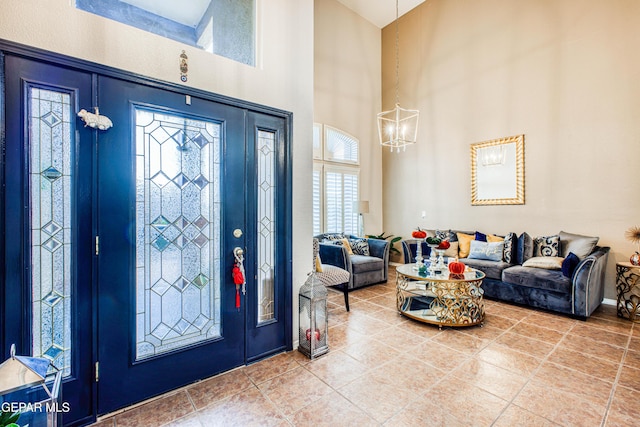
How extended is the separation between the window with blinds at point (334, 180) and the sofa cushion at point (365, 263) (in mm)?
1149

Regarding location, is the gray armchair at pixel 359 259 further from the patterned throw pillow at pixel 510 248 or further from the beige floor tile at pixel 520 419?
the beige floor tile at pixel 520 419

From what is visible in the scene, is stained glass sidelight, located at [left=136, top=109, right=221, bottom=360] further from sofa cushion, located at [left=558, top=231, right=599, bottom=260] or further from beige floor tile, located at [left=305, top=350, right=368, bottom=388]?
sofa cushion, located at [left=558, top=231, right=599, bottom=260]

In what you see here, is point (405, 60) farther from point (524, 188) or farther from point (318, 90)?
point (524, 188)

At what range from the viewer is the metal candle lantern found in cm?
270

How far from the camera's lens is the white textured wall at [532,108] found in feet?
13.4

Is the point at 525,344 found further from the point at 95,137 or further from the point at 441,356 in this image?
the point at 95,137

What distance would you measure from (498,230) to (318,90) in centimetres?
443

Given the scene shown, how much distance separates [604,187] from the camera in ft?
13.8

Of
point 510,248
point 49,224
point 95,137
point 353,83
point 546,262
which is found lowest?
point 546,262

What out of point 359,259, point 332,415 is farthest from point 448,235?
point 332,415

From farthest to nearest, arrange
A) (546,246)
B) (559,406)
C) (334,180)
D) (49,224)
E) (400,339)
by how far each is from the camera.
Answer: (334,180) → (546,246) → (400,339) → (559,406) → (49,224)

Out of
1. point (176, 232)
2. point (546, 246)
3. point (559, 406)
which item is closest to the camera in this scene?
point (559, 406)

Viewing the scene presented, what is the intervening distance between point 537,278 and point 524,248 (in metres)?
0.91

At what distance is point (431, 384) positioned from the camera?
229cm
